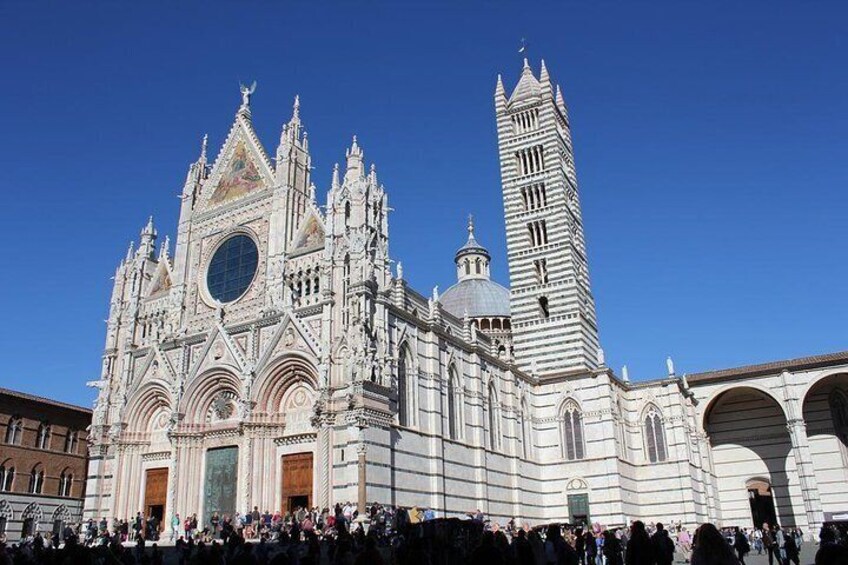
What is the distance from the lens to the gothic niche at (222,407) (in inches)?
1221

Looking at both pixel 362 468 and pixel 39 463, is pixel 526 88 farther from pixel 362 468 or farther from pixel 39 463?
pixel 39 463

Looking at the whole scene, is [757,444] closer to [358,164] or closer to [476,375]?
[476,375]

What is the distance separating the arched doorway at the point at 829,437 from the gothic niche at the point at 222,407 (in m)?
31.6

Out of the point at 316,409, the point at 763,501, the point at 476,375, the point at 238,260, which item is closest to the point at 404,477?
the point at 316,409

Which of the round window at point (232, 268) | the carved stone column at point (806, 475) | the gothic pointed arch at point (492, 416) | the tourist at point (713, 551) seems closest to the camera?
the tourist at point (713, 551)

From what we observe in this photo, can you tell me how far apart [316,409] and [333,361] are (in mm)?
1864

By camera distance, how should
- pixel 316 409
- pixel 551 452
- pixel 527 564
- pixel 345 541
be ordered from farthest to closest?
pixel 551 452 → pixel 316 409 → pixel 345 541 → pixel 527 564

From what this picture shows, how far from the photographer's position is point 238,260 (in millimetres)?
34031

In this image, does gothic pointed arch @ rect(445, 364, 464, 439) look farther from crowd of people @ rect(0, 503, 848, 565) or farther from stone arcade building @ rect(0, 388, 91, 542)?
stone arcade building @ rect(0, 388, 91, 542)

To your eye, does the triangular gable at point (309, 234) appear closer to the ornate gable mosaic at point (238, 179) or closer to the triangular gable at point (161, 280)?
the ornate gable mosaic at point (238, 179)

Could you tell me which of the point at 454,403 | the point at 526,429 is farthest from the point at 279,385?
the point at 526,429

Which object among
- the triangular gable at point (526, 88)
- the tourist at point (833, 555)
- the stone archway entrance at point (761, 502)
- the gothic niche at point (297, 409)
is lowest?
the tourist at point (833, 555)

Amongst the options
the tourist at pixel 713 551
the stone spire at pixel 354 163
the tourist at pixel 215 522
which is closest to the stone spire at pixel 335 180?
the stone spire at pixel 354 163

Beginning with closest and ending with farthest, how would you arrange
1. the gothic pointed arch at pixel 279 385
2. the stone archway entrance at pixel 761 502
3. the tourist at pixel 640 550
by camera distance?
the tourist at pixel 640 550 < the gothic pointed arch at pixel 279 385 < the stone archway entrance at pixel 761 502
